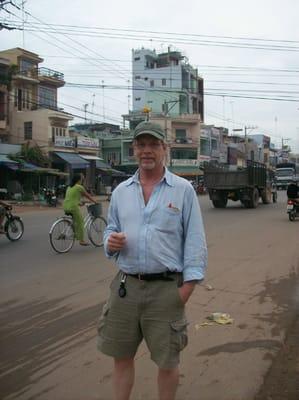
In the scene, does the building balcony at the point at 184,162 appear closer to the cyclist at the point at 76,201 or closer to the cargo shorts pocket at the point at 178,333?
the cyclist at the point at 76,201

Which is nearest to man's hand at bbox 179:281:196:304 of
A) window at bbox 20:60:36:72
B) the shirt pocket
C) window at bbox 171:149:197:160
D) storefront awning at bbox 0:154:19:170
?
the shirt pocket

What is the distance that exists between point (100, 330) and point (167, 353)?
451 mm

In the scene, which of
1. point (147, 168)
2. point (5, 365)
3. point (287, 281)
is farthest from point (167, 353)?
point (287, 281)

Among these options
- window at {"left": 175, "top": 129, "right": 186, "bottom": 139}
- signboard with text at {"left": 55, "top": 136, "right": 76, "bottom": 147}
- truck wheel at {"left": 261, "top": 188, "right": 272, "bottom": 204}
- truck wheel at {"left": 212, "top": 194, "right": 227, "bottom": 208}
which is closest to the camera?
truck wheel at {"left": 212, "top": 194, "right": 227, "bottom": 208}

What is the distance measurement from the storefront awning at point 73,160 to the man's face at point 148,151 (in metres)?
40.9

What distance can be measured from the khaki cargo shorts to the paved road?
931mm

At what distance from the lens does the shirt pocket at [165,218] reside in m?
2.97

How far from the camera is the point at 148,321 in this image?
9.75ft

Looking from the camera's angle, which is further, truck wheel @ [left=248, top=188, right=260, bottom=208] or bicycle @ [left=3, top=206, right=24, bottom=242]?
truck wheel @ [left=248, top=188, right=260, bottom=208]

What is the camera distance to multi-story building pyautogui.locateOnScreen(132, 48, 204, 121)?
8012 centimetres

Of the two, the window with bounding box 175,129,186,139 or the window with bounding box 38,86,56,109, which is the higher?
the window with bounding box 38,86,56,109

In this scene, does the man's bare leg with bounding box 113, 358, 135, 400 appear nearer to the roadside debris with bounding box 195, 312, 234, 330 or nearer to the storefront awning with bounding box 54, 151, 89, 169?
the roadside debris with bounding box 195, 312, 234, 330

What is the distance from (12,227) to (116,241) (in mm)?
10859

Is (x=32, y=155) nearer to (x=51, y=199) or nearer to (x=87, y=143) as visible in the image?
(x=51, y=199)
